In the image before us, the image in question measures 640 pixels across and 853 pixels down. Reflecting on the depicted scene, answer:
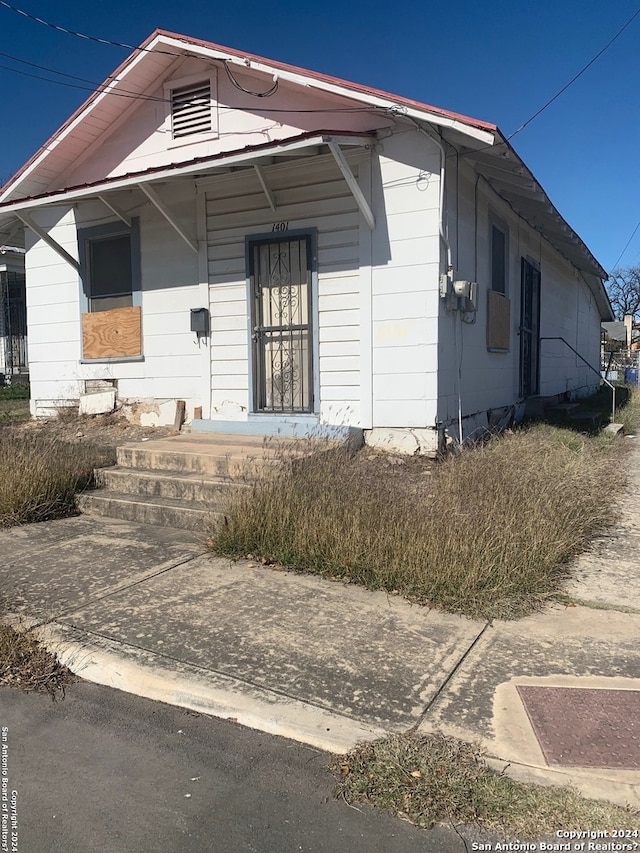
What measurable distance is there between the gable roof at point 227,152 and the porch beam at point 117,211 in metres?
0.55

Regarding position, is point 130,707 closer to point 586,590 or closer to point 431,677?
point 431,677

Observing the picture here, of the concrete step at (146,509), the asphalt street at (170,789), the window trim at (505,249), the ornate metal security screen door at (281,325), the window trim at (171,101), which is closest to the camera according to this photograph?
the asphalt street at (170,789)

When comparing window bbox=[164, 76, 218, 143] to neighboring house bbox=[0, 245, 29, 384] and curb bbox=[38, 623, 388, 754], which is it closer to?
curb bbox=[38, 623, 388, 754]

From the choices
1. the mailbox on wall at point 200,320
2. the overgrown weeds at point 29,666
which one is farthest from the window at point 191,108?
the overgrown weeds at point 29,666

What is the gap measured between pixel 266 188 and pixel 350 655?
20.2 feet

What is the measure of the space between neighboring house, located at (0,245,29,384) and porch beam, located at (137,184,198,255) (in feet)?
40.9

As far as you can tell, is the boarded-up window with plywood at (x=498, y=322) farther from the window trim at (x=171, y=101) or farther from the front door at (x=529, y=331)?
the window trim at (x=171, y=101)

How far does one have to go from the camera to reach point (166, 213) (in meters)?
8.22

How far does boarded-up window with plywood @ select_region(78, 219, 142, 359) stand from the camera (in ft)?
30.9

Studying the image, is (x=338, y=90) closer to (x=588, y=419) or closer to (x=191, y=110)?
(x=191, y=110)

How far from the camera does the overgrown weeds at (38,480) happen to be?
5.93m

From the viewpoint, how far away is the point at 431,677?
10.2 ft

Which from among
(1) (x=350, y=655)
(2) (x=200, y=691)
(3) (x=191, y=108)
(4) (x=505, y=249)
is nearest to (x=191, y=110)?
(3) (x=191, y=108)

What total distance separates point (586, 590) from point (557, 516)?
746mm
